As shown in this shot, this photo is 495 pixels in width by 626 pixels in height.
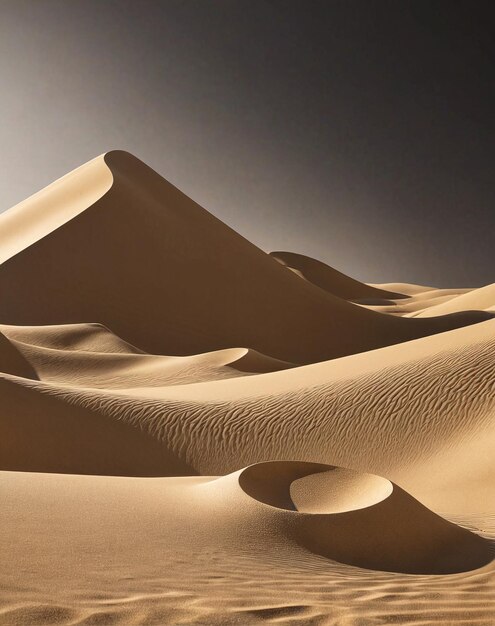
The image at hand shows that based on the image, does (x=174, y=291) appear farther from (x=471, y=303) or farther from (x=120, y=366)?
(x=471, y=303)

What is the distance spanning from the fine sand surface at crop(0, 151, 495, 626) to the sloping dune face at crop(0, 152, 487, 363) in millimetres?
103

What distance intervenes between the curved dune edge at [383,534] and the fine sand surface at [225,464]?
2cm

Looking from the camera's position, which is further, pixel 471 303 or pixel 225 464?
pixel 471 303

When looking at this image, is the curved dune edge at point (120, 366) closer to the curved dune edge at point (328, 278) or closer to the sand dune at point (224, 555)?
the sand dune at point (224, 555)

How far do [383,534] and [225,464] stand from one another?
5131 millimetres

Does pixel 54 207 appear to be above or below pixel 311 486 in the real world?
above

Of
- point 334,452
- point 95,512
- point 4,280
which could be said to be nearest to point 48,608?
point 95,512

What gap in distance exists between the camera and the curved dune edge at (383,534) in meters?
5.26

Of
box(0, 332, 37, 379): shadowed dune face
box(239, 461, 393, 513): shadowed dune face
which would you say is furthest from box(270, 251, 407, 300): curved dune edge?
box(239, 461, 393, 513): shadowed dune face

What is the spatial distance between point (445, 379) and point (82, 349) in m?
12.6

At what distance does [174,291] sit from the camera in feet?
91.4

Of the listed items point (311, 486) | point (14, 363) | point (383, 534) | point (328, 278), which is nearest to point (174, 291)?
point (14, 363)

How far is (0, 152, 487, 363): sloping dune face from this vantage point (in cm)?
2620

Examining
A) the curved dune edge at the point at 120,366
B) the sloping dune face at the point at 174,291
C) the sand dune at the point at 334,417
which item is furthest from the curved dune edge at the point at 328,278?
the sand dune at the point at 334,417
